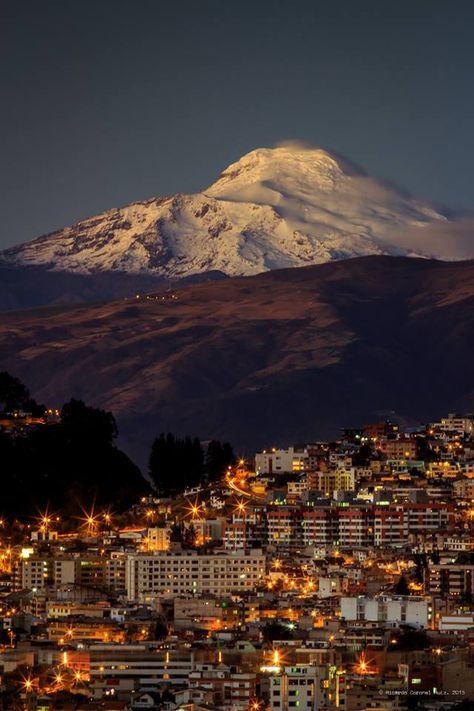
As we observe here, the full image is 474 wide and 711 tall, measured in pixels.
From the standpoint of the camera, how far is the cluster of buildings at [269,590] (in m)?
68.4

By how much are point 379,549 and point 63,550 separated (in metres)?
12.1

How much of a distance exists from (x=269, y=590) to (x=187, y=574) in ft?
10.9

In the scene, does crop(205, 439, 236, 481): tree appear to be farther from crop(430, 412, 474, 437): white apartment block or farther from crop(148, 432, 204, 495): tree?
crop(430, 412, 474, 437): white apartment block

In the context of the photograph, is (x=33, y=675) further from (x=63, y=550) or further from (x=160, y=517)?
(x=160, y=517)

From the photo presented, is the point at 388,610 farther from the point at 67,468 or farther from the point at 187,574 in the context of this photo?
the point at 67,468

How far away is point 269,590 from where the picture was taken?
93125 millimetres

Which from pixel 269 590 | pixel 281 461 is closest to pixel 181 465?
pixel 281 461

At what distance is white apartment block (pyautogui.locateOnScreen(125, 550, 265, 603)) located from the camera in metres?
93.8

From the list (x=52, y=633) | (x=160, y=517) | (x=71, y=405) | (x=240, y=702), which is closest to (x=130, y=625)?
(x=52, y=633)

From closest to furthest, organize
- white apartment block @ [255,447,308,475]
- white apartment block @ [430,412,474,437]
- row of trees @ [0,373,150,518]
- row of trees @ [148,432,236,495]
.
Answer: row of trees @ [0,373,150,518] → row of trees @ [148,432,236,495] → white apartment block @ [255,447,308,475] → white apartment block @ [430,412,474,437]

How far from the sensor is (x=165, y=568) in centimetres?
9469

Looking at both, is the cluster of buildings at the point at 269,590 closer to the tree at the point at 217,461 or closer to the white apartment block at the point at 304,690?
the white apartment block at the point at 304,690

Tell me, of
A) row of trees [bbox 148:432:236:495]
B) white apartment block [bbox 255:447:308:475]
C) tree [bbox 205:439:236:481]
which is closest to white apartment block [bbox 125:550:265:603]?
row of trees [bbox 148:432:236:495]

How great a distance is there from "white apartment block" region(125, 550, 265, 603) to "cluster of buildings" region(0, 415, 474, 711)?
72 millimetres
